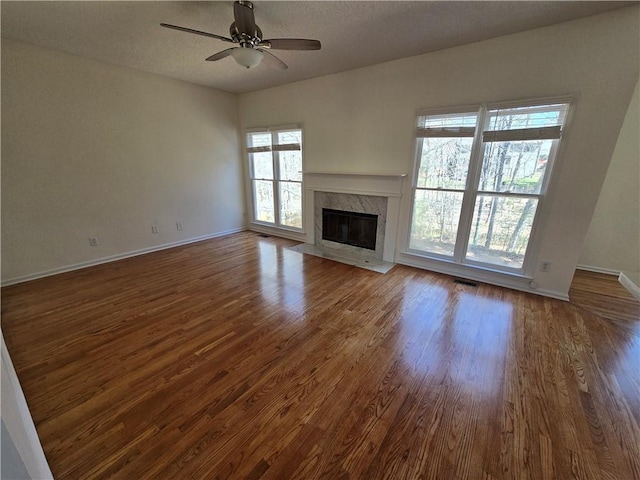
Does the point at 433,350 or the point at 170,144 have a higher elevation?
the point at 170,144

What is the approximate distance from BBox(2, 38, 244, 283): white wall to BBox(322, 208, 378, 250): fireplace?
233cm

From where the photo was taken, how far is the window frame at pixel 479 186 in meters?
2.64

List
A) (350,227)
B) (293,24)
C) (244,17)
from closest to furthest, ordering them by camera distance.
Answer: (244,17)
(293,24)
(350,227)

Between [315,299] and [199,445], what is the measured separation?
5.32ft

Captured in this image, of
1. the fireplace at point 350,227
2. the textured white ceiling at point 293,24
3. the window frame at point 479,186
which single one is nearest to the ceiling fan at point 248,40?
the textured white ceiling at point 293,24

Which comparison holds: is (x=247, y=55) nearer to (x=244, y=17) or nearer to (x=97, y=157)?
(x=244, y=17)

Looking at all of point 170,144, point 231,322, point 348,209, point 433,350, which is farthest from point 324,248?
point 170,144

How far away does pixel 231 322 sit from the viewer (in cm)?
240

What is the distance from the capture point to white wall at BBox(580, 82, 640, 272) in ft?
10.5

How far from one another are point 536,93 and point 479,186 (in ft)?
3.27

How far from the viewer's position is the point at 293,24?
2.48 metres

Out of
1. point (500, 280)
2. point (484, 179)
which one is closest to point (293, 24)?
point (484, 179)

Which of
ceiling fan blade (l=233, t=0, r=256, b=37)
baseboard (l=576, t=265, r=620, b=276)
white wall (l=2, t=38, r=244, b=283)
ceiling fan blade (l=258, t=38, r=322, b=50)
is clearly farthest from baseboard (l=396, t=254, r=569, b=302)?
white wall (l=2, t=38, r=244, b=283)

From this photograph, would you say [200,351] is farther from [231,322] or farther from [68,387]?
[68,387]
